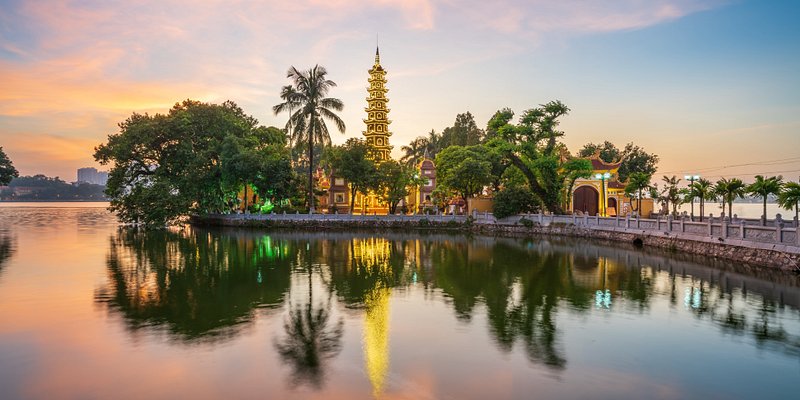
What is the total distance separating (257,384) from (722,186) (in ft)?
119

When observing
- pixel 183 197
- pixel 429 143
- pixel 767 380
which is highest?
pixel 429 143

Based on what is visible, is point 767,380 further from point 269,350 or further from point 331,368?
point 269,350

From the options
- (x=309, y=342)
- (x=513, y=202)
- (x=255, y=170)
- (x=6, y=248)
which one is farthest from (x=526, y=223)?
(x=6, y=248)

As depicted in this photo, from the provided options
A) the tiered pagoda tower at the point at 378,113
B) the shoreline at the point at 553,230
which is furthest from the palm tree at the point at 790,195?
the tiered pagoda tower at the point at 378,113

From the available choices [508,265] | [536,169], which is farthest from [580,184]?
[508,265]

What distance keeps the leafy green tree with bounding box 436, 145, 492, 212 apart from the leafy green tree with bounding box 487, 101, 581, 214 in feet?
7.87

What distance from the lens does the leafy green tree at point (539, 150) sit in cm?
4325

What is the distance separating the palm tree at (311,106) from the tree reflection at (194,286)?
681 inches

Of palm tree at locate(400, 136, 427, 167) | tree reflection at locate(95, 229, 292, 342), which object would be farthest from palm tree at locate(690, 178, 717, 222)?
palm tree at locate(400, 136, 427, 167)

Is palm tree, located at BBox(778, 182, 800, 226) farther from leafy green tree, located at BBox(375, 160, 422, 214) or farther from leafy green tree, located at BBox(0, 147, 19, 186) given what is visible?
leafy green tree, located at BBox(0, 147, 19, 186)

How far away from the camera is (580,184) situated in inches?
1918

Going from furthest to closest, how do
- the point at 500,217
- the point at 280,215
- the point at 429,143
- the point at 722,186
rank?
the point at 429,143
the point at 280,215
the point at 500,217
the point at 722,186

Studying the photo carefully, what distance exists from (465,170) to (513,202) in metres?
5.40

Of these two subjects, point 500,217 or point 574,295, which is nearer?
point 574,295
